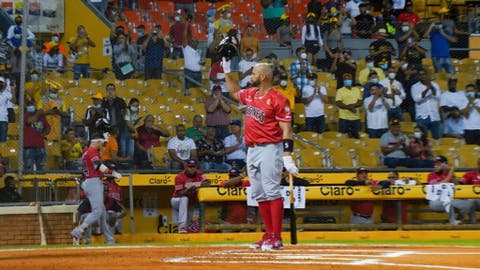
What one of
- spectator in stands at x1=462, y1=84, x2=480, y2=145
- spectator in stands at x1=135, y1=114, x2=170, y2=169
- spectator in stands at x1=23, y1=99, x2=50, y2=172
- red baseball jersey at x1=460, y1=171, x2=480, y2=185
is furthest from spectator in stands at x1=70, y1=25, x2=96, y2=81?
red baseball jersey at x1=460, y1=171, x2=480, y2=185

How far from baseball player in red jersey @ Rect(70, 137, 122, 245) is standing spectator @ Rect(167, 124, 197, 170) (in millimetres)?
2552

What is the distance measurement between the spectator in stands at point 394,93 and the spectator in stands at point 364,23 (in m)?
2.14

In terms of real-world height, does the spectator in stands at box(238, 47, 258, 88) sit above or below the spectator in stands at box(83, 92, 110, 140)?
above

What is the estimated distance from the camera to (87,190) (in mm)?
17531

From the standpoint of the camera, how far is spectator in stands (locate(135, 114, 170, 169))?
1998cm

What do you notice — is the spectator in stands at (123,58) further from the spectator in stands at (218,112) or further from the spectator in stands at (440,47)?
the spectator in stands at (440,47)

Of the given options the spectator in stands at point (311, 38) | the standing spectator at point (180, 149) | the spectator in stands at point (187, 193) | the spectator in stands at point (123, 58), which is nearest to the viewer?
the spectator in stands at point (187, 193)

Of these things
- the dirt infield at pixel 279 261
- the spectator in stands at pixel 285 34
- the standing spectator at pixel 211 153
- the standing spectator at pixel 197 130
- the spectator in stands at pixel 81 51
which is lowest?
the dirt infield at pixel 279 261

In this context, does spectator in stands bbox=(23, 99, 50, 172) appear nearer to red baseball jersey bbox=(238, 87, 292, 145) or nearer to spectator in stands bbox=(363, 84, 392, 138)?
spectator in stands bbox=(363, 84, 392, 138)

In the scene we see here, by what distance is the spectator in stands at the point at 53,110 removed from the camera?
1958 cm

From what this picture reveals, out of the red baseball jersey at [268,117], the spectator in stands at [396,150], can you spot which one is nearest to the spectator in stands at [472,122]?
Answer: the spectator in stands at [396,150]

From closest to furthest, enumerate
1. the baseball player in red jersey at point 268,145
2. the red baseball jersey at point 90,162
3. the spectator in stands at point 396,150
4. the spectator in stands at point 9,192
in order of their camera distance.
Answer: the baseball player in red jersey at point 268,145
the red baseball jersey at point 90,162
the spectator in stands at point 9,192
the spectator in stands at point 396,150

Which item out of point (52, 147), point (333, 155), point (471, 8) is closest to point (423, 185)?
point (333, 155)

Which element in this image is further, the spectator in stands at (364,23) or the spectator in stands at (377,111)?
the spectator in stands at (364,23)
